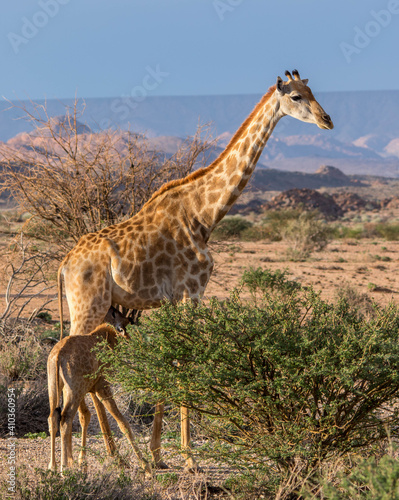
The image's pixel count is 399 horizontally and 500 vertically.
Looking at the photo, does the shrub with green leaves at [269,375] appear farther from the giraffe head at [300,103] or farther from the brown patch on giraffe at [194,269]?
the giraffe head at [300,103]

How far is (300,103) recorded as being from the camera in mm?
→ 6012

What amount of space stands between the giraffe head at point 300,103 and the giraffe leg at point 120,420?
9.67 feet

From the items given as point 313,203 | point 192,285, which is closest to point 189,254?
point 192,285

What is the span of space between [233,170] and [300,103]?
2.93ft

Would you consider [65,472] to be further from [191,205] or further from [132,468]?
[191,205]

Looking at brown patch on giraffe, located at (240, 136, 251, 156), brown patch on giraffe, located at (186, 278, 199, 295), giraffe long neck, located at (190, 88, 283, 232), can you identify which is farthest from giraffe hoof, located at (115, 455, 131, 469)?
brown patch on giraffe, located at (240, 136, 251, 156)

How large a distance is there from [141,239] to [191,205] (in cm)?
61

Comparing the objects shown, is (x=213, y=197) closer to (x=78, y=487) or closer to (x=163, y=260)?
(x=163, y=260)

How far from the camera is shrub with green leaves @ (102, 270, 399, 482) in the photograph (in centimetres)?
452

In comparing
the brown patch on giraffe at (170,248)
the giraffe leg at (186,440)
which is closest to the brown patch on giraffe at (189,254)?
the brown patch on giraffe at (170,248)

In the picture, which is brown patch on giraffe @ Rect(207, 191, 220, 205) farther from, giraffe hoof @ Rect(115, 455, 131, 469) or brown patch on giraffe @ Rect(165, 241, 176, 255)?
giraffe hoof @ Rect(115, 455, 131, 469)

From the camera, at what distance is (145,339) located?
5145 mm

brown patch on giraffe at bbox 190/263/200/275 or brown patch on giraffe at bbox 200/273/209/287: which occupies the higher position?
brown patch on giraffe at bbox 190/263/200/275

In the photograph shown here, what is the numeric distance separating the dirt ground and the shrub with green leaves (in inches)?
26.7
